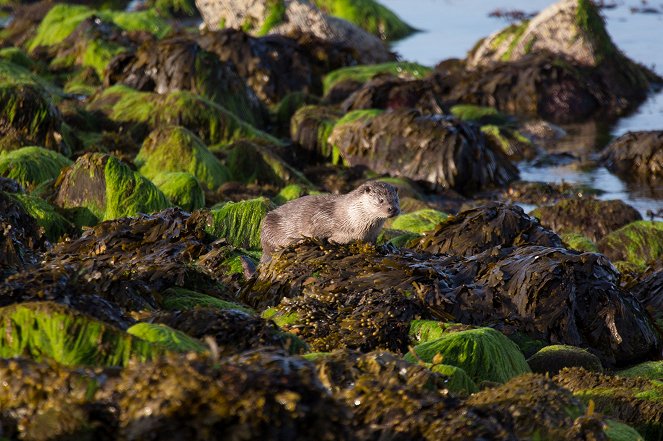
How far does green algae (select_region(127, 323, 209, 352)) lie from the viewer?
4.55m

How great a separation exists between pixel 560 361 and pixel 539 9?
940 inches

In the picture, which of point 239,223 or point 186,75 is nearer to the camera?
point 239,223

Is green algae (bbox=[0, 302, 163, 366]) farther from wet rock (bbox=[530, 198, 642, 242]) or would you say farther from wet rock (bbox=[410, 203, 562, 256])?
wet rock (bbox=[530, 198, 642, 242])

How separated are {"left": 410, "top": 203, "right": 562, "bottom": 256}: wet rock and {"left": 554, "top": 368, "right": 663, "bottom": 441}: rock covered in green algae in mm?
2619

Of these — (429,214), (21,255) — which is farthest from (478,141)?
(21,255)

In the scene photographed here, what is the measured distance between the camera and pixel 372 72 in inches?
751

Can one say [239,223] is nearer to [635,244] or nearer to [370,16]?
[635,244]

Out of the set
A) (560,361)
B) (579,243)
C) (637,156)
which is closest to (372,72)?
(637,156)

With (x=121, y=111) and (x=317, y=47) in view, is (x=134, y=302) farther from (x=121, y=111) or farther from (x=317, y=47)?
(x=317, y=47)

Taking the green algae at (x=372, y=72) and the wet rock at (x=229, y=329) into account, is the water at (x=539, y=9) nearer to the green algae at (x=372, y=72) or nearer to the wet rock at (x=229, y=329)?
the green algae at (x=372, y=72)

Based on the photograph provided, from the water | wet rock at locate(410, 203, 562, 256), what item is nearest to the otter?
wet rock at locate(410, 203, 562, 256)

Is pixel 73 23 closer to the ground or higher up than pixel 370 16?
higher up

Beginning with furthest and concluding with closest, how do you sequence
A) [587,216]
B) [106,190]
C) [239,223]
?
[587,216] → [106,190] → [239,223]

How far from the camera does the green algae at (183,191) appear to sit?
10359mm
